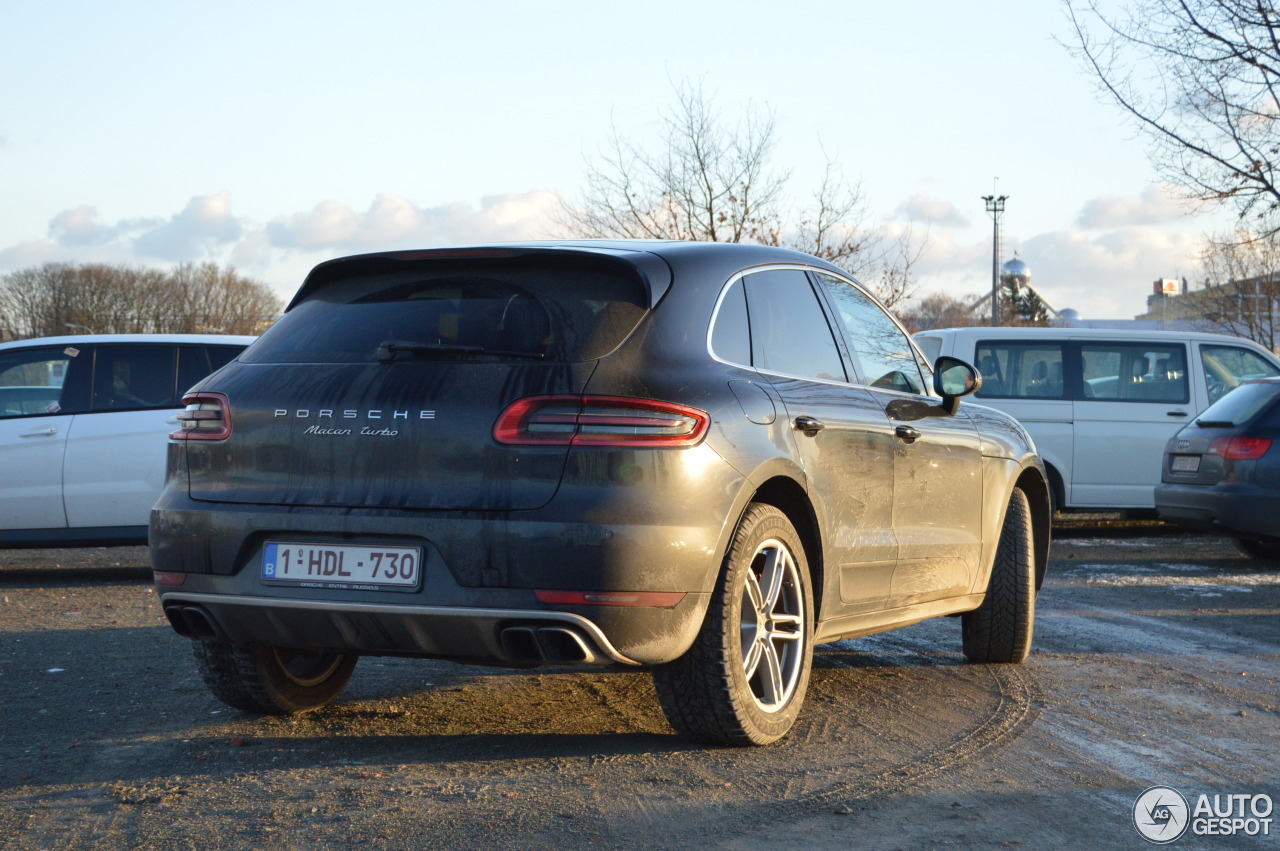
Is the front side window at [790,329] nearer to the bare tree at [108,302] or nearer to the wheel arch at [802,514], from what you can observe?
the wheel arch at [802,514]

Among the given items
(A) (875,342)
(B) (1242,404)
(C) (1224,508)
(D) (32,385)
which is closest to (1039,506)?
(A) (875,342)

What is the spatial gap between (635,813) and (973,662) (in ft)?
10.1

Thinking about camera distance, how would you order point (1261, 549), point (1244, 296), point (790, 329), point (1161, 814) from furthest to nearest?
point (1244, 296)
point (1261, 549)
point (790, 329)
point (1161, 814)

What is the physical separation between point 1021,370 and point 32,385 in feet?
27.8

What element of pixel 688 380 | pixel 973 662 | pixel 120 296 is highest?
pixel 120 296

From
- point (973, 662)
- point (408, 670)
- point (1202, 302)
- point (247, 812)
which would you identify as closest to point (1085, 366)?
point (973, 662)

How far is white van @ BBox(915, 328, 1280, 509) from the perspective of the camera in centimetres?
1289

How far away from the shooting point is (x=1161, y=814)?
3895 mm

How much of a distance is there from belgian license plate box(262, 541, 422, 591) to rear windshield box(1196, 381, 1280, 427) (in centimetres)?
868

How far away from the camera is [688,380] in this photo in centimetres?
430

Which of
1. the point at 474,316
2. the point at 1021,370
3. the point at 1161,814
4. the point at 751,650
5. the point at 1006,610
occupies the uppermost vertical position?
the point at 474,316

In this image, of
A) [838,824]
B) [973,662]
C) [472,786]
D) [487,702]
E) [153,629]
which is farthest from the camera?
[153,629]

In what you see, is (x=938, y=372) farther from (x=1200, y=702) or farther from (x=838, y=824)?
(x=838, y=824)

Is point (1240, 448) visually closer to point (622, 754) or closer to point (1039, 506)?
point (1039, 506)
